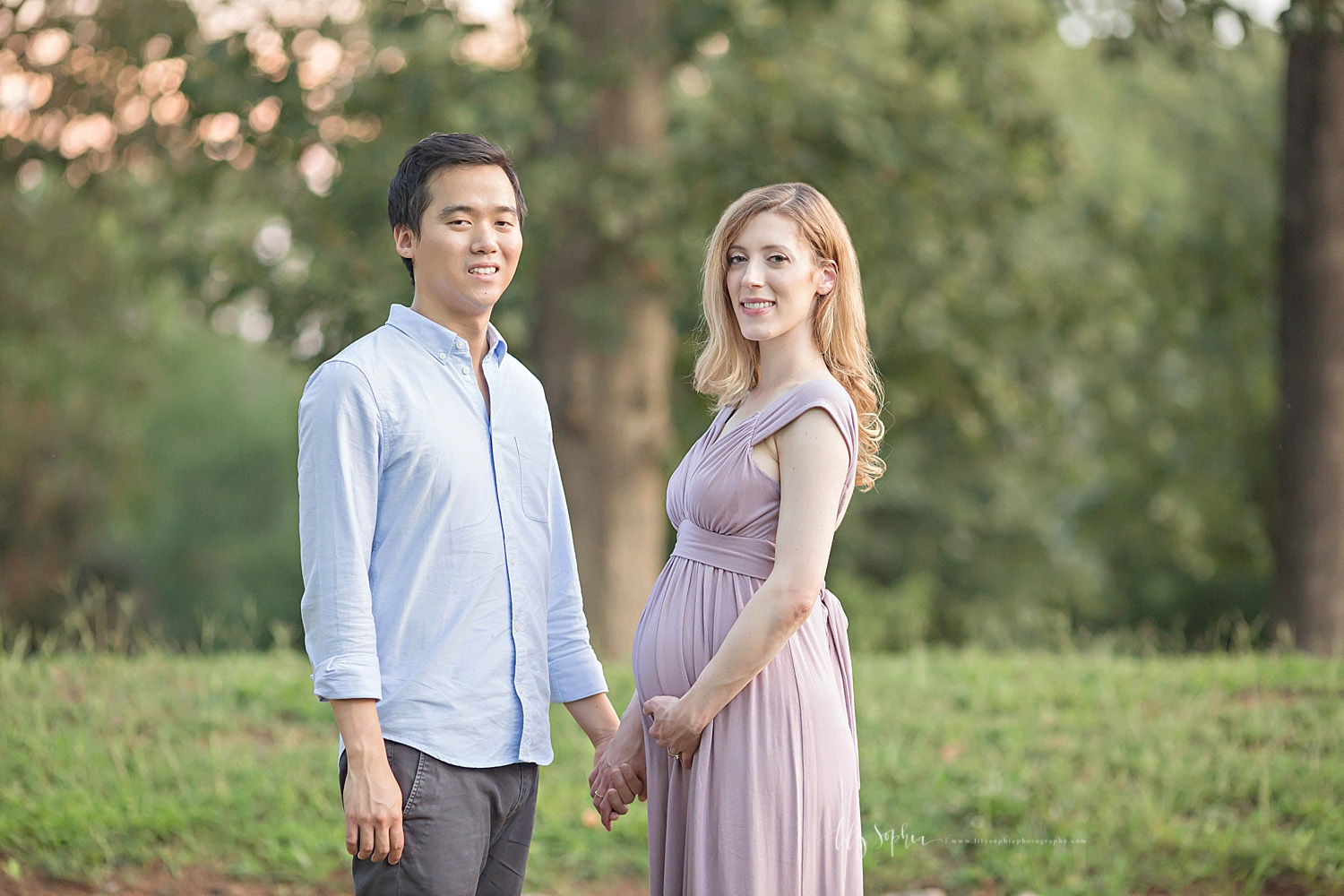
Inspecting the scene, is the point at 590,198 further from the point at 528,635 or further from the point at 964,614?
the point at 964,614

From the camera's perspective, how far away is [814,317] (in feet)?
9.64

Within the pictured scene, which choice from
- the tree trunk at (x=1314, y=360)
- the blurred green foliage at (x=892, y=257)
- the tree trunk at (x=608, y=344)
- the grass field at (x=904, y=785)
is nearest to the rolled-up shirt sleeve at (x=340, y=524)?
the grass field at (x=904, y=785)

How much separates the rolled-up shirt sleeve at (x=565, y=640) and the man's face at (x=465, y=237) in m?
0.51

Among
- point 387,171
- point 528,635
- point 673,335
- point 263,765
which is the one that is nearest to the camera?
point 528,635

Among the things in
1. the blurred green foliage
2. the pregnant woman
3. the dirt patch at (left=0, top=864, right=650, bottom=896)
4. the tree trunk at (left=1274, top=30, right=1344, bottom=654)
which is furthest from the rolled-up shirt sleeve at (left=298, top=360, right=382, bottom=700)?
the tree trunk at (left=1274, top=30, right=1344, bottom=654)

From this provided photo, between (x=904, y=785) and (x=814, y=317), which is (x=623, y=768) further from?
(x=904, y=785)

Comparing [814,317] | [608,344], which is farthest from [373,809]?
[608,344]

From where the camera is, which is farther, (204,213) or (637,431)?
(204,213)

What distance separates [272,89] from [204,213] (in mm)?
5688

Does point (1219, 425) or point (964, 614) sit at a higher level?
point (1219, 425)

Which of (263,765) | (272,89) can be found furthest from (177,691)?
(272,89)

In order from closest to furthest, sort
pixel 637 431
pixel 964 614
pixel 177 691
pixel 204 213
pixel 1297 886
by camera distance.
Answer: pixel 1297 886
pixel 177 691
pixel 637 431
pixel 204 213
pixel 964 614

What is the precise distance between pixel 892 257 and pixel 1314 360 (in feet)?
10.7

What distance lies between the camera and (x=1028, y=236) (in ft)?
38.4
